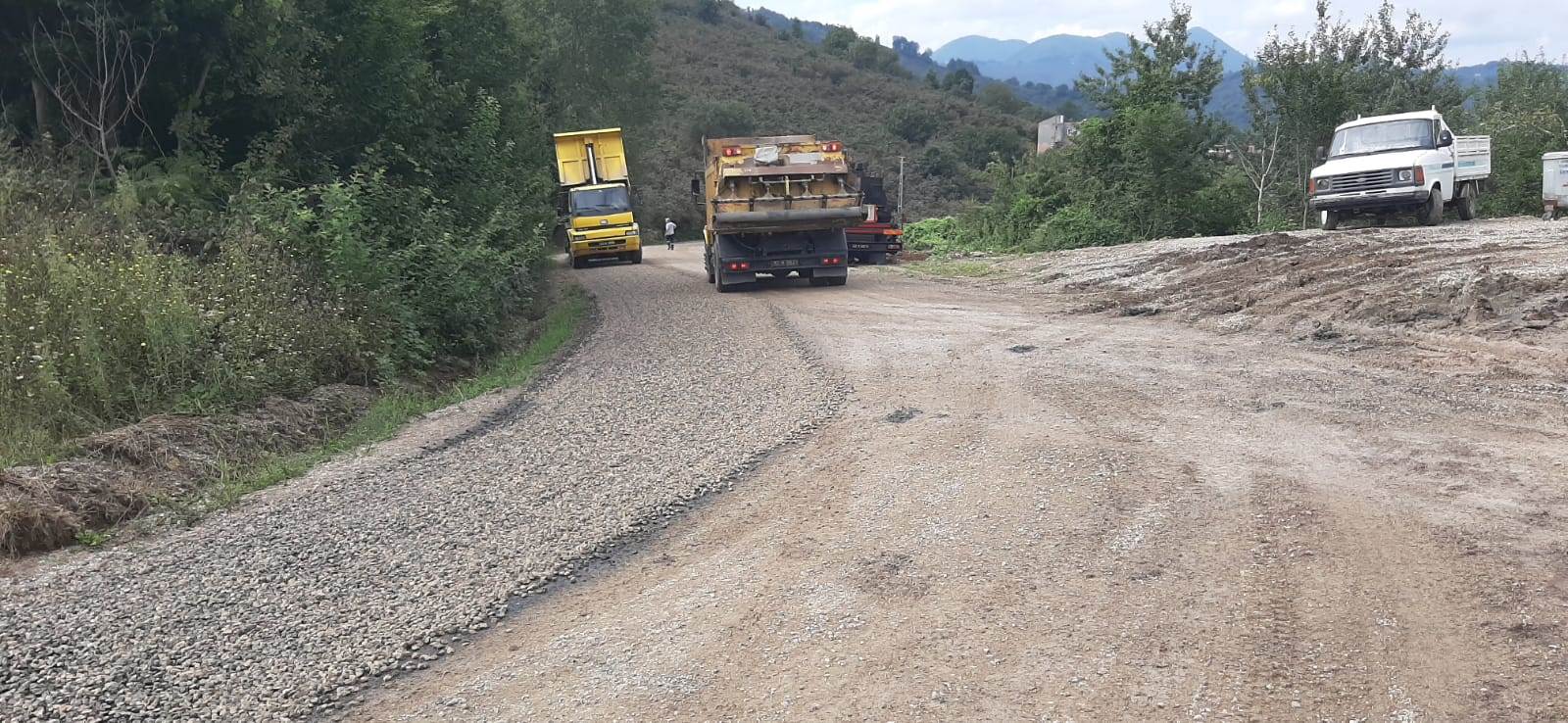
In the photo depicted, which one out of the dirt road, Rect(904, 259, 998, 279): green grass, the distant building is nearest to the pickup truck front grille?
Rect(904, 259, 998, 279): green grass

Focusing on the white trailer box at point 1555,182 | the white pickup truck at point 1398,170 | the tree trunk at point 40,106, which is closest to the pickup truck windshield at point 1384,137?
the white pickup truck at point 1398,170

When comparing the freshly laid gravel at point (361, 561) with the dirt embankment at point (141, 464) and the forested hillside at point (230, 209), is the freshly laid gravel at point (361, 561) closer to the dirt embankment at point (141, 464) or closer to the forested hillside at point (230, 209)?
the dirt embankment at point (141, 464)

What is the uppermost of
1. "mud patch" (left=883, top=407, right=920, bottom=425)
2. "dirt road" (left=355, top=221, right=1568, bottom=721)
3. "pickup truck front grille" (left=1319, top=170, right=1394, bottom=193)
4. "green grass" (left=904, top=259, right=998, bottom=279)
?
"pickup truck front grille" (left=1319, top=170, right=1394, bottom=193)

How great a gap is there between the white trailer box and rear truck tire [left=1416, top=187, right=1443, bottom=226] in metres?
2.10

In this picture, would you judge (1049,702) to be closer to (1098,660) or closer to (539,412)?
(1098,660)

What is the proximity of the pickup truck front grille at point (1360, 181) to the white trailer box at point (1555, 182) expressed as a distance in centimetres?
337

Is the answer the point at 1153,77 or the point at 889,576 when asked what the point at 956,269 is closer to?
the point at 1153,77

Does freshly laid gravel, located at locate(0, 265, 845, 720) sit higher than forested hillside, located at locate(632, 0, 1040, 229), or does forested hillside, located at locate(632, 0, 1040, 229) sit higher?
forested hillside, located at locate(632, 0, 1040, 229)

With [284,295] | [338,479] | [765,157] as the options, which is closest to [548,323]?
[765,157]

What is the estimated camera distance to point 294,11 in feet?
44.9

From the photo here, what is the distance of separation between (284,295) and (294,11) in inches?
225

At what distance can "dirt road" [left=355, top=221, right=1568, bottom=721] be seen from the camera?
386 cm

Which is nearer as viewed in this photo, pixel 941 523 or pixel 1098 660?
pixel 1098 660

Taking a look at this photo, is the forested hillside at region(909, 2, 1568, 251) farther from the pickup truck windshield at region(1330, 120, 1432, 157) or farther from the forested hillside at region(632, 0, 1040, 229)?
the forested hillside at region(632, 0, 1040, 229)
